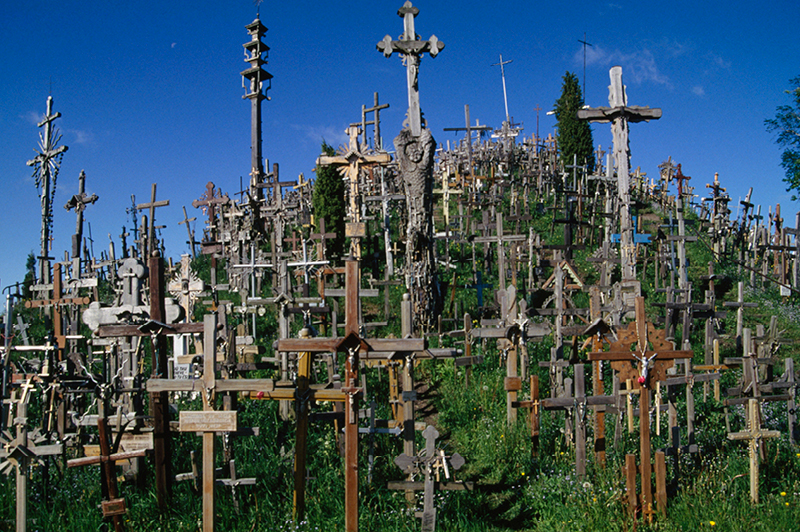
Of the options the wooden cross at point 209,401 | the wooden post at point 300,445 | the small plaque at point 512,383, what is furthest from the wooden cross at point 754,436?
the wooden cross at point 209,401

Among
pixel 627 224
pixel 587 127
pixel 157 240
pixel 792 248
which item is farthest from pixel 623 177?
pixel 587 127

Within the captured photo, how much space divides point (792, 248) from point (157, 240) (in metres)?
20.8

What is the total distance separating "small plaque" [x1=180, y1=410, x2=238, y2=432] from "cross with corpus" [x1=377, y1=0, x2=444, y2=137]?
32.6 feet

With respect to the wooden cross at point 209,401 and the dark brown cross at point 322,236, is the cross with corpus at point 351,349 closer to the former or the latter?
the wooden cross at point 209,401

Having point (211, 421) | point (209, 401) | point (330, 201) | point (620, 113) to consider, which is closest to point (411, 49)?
point (620, 113)

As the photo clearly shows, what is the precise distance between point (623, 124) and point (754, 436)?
7243 millimetres

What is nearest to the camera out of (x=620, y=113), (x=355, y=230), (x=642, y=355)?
(x=642, y=355)

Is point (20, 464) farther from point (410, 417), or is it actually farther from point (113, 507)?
point (410, 417)

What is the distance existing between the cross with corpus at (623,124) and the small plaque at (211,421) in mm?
9060

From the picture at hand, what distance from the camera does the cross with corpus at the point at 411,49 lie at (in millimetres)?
14359

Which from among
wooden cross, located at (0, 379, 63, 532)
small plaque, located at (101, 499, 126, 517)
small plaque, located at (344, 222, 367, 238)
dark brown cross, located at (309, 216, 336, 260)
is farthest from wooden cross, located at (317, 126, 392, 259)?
wooden cross, located at (0, 379, 63, 532)

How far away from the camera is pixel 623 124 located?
1242 cm

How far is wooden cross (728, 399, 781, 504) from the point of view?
22.4 feet

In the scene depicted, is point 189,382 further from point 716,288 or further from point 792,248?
point 792,248
